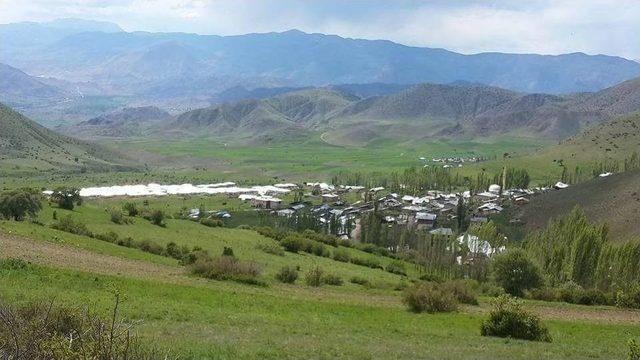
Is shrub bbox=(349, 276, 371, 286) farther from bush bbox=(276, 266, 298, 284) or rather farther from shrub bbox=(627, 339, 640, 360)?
shrub bbox=(627, 339, 640, 360)

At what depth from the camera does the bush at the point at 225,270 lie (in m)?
35.6

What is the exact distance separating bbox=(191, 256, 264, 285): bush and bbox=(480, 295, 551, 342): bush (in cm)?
1565

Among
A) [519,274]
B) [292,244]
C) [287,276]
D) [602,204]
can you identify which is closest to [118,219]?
[292,244]

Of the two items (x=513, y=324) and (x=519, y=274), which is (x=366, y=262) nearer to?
(x=519, y=274)

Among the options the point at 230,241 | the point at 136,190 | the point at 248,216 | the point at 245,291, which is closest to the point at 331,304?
the point at 245,291

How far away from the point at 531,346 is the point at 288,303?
11.6 metres

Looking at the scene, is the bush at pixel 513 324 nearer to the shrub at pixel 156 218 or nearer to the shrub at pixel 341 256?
the shrub at pixel 341 256

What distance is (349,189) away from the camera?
167 metres

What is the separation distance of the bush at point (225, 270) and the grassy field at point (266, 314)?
854 millimetres

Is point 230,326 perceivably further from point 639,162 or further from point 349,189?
point 639,162

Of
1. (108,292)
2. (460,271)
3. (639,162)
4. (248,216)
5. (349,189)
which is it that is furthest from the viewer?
(349,189)

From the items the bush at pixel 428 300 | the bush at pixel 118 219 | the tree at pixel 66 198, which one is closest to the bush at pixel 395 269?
the bush at pixel 118 219

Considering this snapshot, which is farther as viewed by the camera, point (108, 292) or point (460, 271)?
point (460, 271)

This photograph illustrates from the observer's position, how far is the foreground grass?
18.0m
